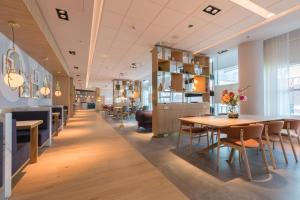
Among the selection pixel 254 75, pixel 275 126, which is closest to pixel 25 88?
pixel 275 126

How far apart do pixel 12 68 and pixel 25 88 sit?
107cm

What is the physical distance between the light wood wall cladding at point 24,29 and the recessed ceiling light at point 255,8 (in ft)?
13.0

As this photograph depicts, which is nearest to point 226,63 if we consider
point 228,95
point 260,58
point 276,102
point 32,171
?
point 260,58

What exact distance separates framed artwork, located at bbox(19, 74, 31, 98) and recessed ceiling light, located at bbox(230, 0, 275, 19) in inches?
235

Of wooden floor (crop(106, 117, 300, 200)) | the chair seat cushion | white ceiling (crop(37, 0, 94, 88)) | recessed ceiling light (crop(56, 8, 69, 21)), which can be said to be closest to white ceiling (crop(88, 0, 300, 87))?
white ceiling (crop(37, 0, 94, 88))

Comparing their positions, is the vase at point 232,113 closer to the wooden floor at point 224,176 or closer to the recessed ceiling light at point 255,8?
the wooden floor at point 224,176

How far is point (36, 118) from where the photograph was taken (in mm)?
3848

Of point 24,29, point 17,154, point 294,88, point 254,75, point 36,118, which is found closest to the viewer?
point 17,154

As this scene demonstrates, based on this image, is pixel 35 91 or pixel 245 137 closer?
pixel 245 137

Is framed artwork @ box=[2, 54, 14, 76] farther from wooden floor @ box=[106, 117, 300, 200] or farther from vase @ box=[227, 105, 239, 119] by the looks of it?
vase @ box=[227, 105, 239, 119]

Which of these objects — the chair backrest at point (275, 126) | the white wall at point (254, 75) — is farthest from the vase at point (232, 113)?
the white wall at point (254, 75)

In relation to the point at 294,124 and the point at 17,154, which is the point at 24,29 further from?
the point at 294,124

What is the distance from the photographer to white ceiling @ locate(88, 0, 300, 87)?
10.5 ft

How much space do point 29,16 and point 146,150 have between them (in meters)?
3.58
